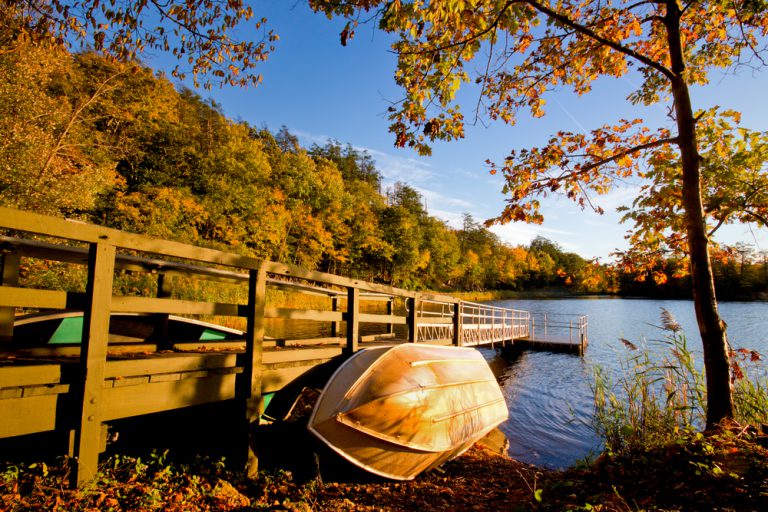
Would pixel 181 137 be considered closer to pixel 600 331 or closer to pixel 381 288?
pixel 381 288

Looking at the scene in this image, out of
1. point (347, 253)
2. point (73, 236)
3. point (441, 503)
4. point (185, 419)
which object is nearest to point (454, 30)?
point (73, 236)

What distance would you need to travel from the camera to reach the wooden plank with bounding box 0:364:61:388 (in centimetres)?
257

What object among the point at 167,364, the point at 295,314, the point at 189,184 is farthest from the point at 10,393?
the point at 189,184

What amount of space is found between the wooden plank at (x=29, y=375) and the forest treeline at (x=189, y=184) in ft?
13.9

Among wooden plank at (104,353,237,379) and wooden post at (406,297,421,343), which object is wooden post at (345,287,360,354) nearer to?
wooden post at (406,297,421,343)

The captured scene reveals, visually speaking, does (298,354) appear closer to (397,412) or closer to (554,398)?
(397,412)

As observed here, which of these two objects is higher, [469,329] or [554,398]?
[469,329]

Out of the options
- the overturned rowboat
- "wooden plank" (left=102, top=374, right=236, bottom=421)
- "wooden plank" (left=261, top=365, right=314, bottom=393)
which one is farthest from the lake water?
"wooden plank" (left=102, top=374, right=236, bottom=421)

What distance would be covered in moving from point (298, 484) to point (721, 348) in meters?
5.16

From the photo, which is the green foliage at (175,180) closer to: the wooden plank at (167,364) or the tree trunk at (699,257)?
the tree trunk at (699,257)

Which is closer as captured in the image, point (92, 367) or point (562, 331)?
point (92, 367)

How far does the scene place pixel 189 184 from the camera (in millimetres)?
29781

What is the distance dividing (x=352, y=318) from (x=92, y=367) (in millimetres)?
3097

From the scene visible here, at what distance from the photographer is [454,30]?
458 cm
